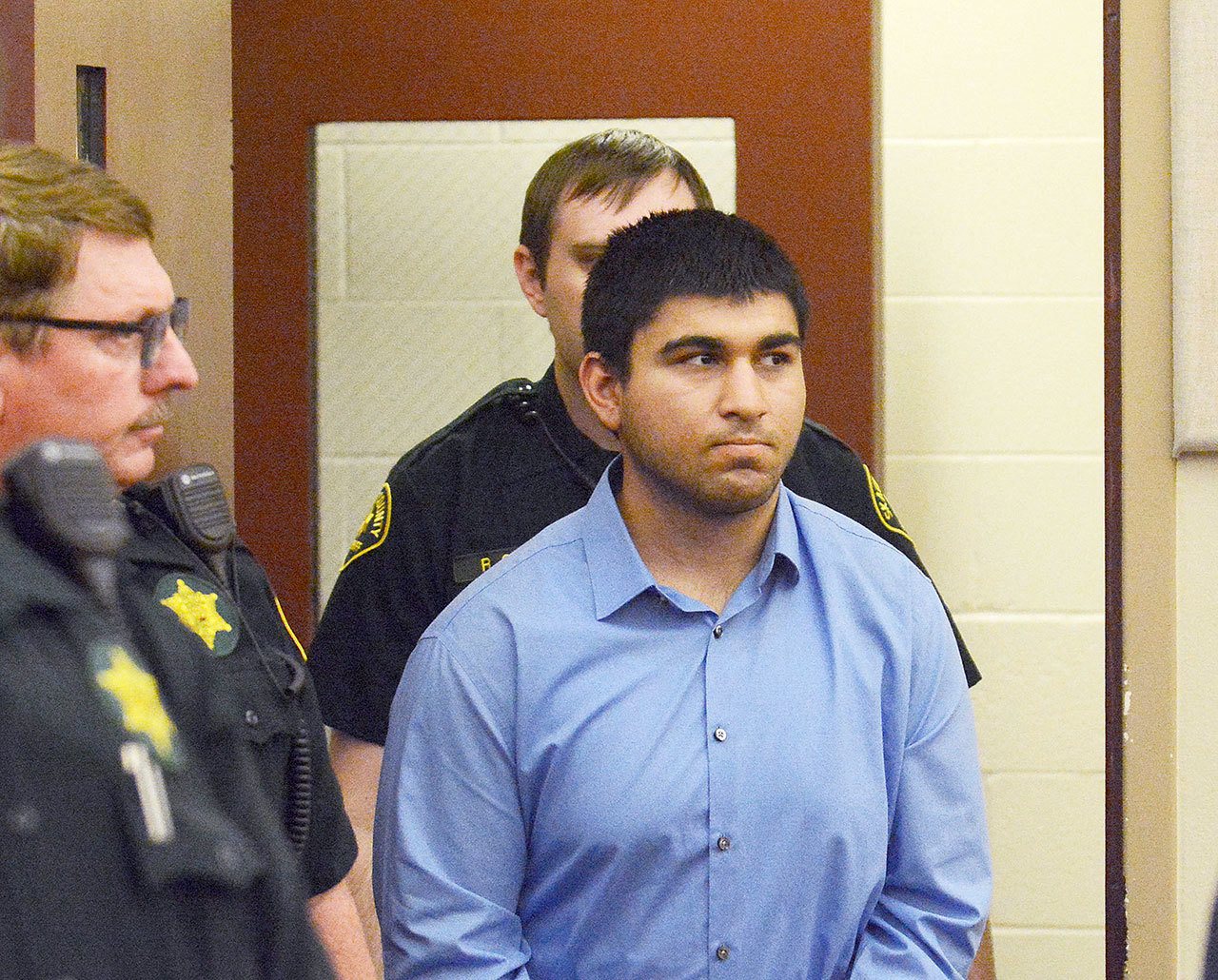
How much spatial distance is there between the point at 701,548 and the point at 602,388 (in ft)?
0.69

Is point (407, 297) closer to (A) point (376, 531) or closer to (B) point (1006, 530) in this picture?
(A) point (376, 531)

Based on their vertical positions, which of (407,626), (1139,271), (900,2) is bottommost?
(407,626)

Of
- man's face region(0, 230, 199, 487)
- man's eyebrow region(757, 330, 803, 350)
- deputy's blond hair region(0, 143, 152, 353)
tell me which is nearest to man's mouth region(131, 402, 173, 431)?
man's face region(0, 230, 199, 487)

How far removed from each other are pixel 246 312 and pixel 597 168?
2.59 feet

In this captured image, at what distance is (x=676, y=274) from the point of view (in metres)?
1.61

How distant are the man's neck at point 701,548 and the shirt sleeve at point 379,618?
1.15 ft

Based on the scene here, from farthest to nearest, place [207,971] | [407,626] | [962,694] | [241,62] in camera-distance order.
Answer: [241,62], [407,626], [962,694], [207,971]

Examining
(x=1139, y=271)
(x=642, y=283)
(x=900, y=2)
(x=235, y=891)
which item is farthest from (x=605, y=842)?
(x=900, y=2)

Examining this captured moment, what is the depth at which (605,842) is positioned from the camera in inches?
55.8

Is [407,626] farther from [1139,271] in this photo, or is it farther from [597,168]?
[1139,271]

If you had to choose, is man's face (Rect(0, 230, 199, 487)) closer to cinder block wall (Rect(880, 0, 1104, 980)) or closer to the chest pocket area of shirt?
the chest pocket area of shirt

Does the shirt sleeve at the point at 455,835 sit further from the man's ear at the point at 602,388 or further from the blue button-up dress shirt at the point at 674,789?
the man's ear at the point at 602,388

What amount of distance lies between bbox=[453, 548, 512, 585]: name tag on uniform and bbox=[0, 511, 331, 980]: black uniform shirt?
1.10m

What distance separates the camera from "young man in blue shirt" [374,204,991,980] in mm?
1429
